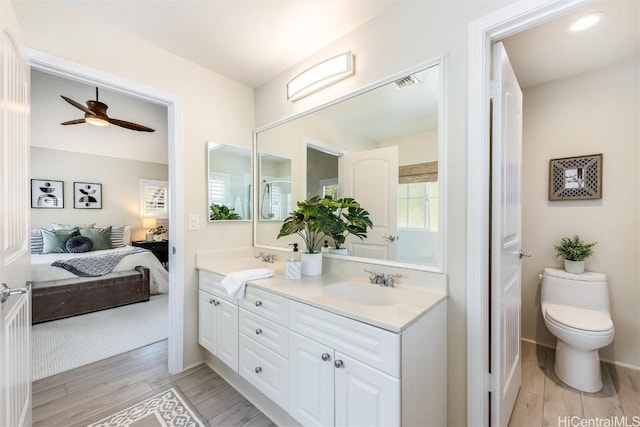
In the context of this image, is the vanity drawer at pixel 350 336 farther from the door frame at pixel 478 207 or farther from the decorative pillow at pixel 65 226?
Result: the decorative pillow at pixel 65 226

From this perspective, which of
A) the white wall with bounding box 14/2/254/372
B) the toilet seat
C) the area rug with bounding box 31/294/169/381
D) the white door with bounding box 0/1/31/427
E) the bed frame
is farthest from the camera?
the bed frame

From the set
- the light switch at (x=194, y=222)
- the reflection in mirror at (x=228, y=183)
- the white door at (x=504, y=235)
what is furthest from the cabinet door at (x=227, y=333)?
the white door at (x=504, y=235)

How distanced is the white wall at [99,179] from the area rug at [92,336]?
2335 mm

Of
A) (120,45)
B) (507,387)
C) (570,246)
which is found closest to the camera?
(507,387)

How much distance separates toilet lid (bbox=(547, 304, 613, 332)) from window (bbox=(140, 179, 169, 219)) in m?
5.90

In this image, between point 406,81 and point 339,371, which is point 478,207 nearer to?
point 406,81

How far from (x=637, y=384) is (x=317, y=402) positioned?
2264 mm

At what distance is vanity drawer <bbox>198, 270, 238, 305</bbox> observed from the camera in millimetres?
1809

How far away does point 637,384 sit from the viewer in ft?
5.98

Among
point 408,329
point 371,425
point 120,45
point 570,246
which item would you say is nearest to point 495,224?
point 408,329

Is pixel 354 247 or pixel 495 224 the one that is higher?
pixel 495 224

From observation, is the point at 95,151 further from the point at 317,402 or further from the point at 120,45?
the point at 317,402

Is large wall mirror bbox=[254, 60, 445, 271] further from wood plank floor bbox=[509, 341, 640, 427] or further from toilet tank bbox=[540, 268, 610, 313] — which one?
toilet tank bbox=[540, 268, 610, 313]

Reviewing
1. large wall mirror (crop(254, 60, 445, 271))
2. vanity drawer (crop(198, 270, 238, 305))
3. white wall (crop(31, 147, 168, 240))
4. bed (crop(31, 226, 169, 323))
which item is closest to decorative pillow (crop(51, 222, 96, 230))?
white wall (crop(31, 147, 168, 240))
